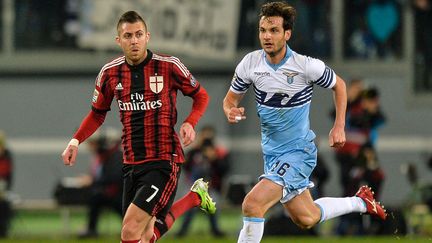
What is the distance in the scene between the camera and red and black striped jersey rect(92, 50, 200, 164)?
34.9 feet

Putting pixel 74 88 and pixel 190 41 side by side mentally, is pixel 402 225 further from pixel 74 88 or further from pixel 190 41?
pixel 74 88

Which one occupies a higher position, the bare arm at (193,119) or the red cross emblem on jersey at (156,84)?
the red cross emblem on jersey at (156,84)

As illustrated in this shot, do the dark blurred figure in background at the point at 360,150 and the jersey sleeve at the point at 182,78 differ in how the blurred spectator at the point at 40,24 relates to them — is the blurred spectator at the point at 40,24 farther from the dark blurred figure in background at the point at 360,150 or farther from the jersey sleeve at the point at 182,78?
the jersey sleeve at the point at 182,78

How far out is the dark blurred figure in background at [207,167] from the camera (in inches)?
754

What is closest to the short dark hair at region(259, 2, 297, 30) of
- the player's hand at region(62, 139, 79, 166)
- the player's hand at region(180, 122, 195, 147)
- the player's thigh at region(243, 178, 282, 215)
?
the player's hand at region(180, 122, 195, 147)

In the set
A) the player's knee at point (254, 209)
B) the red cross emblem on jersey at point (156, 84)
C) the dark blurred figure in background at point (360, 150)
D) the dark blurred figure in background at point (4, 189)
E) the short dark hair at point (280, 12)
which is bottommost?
the dark blurred figure in background at point (4, 189)

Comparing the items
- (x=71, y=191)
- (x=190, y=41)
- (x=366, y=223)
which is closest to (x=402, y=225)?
(x=366, y=223)

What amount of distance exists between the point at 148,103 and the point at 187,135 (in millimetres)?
499

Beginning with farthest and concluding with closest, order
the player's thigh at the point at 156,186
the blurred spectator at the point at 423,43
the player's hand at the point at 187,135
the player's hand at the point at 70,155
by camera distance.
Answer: the blurred spectator at the point at 423,43 < the player's hand at the point at 70,155 < the player's thigh at the point at 156,186 < the player's hand at the point at 187,135

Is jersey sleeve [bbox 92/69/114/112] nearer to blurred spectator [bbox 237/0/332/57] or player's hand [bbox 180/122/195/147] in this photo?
player's hand [bbox 180/122/195/147]

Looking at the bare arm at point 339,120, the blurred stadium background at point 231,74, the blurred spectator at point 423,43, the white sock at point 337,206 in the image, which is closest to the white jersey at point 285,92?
the bare arm at point 339,120

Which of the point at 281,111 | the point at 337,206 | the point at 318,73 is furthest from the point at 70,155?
the point at 337,206

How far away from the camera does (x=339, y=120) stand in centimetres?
1084

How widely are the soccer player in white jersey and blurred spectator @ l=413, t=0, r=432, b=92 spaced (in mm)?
13941
